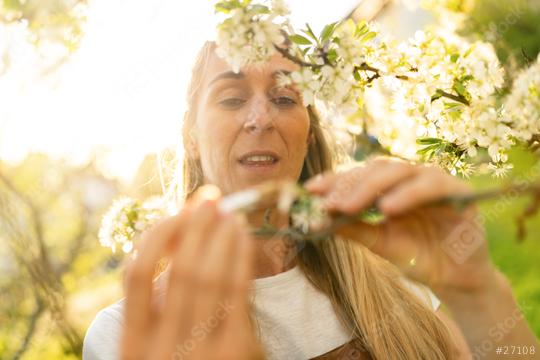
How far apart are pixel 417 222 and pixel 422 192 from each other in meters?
0.13

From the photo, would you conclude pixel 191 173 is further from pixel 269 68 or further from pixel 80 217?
pixel 80 217

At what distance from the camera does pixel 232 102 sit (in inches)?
53.9

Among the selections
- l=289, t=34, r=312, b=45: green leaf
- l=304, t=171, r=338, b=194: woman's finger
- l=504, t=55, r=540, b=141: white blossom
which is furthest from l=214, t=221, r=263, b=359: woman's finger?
l=289, t=34, r=312, b=45: green leaf

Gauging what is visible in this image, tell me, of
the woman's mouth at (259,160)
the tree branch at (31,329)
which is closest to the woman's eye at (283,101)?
the woman's mouth at (259,160)

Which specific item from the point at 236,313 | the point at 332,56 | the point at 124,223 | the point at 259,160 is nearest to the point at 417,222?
the point at 236,313

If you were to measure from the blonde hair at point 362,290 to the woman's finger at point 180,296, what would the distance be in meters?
0.90

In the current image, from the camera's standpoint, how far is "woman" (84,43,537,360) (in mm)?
492

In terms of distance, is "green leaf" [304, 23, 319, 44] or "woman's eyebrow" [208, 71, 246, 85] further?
"woman's eyebrow" [208, 71, 246, 85]

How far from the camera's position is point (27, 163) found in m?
3.10

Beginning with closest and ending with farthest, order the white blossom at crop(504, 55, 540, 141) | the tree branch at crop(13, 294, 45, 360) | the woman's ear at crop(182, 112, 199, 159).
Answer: the white blossom at crop(504, 55, 540, 141) < the woman's ear at crop(182, 112, 199, 159) < the tree branch at crop(13, 294, 45, 360)

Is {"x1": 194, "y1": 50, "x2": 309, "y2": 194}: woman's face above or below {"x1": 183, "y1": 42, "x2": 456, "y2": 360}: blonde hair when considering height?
above

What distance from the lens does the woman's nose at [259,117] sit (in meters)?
1.30

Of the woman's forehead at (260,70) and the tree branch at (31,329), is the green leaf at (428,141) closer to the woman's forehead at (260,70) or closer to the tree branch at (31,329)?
the woman's forehead at (260,70)

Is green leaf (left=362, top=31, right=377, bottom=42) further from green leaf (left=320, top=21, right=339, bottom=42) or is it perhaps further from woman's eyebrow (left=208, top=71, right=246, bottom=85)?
woman's eyebrow (left=208, top=71, right=246, bottom=85)
